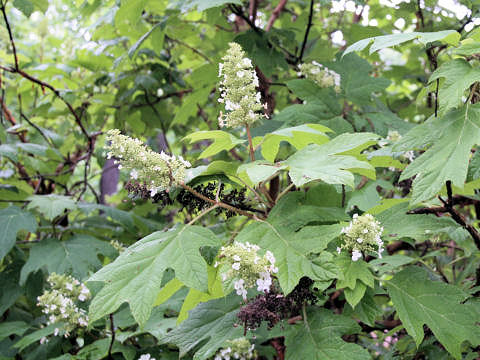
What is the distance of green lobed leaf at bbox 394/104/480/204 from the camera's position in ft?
4.38

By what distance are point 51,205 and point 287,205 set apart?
5.55 ft

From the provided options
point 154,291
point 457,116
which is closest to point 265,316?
point 154,291

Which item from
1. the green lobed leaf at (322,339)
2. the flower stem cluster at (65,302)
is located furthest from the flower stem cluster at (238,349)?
the flower stem cluster at (65,302)

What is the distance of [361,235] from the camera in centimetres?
140

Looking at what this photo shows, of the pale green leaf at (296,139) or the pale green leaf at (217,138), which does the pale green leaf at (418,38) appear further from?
the pale green leaf at (217,138)

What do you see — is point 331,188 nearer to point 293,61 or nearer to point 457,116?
point 457,116

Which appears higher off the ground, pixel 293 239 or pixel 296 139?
pixel 296 139

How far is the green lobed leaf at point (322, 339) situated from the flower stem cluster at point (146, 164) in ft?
2.25

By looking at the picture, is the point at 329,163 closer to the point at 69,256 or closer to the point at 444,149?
the point at 444,149

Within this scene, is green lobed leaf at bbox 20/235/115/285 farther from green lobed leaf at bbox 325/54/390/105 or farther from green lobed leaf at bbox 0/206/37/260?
green lobed leaf at bbox 325/54/390/105

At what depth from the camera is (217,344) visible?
1599 millimetres

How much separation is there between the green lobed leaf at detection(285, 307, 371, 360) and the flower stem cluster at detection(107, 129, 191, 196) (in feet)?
2.25

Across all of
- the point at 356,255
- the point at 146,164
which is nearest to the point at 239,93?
the point at 146,164

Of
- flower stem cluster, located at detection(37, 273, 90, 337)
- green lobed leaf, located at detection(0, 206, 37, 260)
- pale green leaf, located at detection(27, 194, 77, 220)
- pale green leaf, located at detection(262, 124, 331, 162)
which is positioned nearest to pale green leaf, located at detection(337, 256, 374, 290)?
pale green leaf, located at detection(262, 124, 331, 162)
